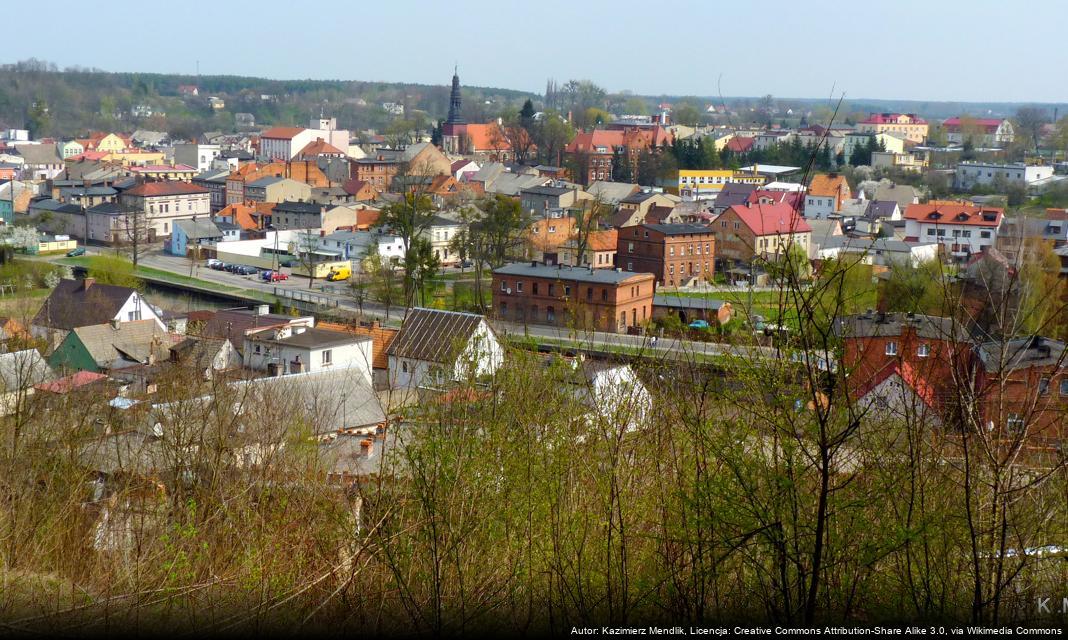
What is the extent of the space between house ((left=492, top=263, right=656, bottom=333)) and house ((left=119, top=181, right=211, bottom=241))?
7292 mm

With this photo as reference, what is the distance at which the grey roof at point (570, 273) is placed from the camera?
33.3ft

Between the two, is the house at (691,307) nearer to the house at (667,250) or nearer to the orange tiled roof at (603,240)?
Answer: the house at (667,250)

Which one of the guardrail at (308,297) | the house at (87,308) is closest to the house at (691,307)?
the guardrail at (308,297)

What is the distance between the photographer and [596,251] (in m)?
13.1

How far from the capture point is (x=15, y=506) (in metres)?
2.36

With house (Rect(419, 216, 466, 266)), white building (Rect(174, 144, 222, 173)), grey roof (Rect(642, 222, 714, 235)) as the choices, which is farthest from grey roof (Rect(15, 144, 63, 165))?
grey roof (Rect(642, 222, 714, 235))

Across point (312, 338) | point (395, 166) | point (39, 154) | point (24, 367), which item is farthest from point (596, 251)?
point (39, 154)

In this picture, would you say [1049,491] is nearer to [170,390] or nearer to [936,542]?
[936,542]

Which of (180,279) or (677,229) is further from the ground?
(677,229)

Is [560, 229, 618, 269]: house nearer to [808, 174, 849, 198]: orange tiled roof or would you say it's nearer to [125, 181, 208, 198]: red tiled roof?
[808, 174, 849, 198]: orange tiled roof

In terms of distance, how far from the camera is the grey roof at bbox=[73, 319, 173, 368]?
7.11 meters

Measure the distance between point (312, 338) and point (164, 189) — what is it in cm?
1099

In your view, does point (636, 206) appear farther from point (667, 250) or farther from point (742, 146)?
point (742, 146)

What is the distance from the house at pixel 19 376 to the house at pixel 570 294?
5313mm
